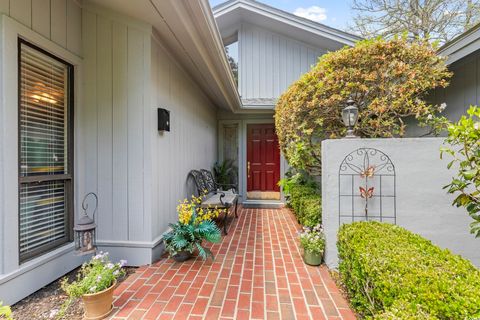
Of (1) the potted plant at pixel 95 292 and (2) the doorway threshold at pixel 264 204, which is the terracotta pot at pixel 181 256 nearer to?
(1) the potted plant at pixel 95 292

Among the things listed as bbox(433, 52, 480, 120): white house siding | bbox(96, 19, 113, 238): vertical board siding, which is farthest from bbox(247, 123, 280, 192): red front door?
bbox(96, 19, 113, 238): vertical board siding

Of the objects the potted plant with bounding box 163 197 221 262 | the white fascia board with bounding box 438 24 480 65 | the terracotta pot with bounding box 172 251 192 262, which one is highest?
the white fascia board with bounding box 438 24 480 65

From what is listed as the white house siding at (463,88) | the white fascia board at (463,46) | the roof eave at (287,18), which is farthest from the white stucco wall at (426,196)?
the roof eave at (287,18)

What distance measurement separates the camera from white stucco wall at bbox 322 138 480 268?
2.66 metres

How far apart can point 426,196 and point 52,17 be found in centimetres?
451

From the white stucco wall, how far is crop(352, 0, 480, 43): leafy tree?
6.25 metres

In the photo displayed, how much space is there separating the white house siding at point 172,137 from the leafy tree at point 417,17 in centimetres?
629

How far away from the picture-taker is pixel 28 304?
2123mm

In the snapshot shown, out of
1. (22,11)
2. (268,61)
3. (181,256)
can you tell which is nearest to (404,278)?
(181,256)

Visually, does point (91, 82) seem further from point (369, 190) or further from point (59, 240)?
point (369, 190)

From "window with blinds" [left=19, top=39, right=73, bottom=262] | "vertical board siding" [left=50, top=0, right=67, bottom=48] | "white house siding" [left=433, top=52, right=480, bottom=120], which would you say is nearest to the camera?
"window with blinds" [left=19, top=39, right=73, bottom=262]

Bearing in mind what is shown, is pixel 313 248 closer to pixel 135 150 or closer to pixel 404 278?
pixel 404 278

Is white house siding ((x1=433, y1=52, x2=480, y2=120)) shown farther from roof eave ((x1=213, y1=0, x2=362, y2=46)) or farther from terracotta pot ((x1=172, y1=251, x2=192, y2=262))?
terracotta pot ((x1=172, y1=251, x2=192, y2=262))

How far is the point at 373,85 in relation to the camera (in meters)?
3.43
